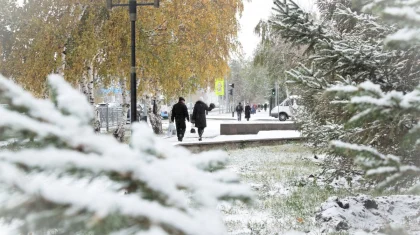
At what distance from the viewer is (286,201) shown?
6.94 metres

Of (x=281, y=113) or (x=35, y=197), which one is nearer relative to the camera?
(x=35, y=197)

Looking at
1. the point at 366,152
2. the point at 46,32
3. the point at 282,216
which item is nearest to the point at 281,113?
the point at 46,32

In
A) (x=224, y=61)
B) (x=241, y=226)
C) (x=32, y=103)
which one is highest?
(x=224, y=61)

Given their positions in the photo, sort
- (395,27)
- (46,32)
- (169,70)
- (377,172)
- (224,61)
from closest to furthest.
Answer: (377,172) → (395,27) → (46,32) → (169,70) → (224,61)

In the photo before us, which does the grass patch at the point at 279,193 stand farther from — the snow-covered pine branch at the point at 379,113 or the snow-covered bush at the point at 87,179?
the snow-covered bush at the point at 87,179

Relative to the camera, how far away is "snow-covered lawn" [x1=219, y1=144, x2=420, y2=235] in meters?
5.43

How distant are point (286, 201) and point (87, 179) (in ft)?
20.8

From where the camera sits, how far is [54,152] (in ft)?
2.53

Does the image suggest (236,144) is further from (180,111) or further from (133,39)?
(133,39)

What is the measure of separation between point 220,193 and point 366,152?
58 cm

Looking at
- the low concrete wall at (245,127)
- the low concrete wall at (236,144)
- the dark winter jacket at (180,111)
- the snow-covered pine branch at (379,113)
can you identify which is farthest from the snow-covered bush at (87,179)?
the low concrete wall at (245,127)

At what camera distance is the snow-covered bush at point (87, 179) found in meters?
0.76

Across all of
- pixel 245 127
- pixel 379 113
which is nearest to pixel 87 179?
pixel 379 113

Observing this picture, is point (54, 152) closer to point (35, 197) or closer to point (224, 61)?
point (35, 197)
